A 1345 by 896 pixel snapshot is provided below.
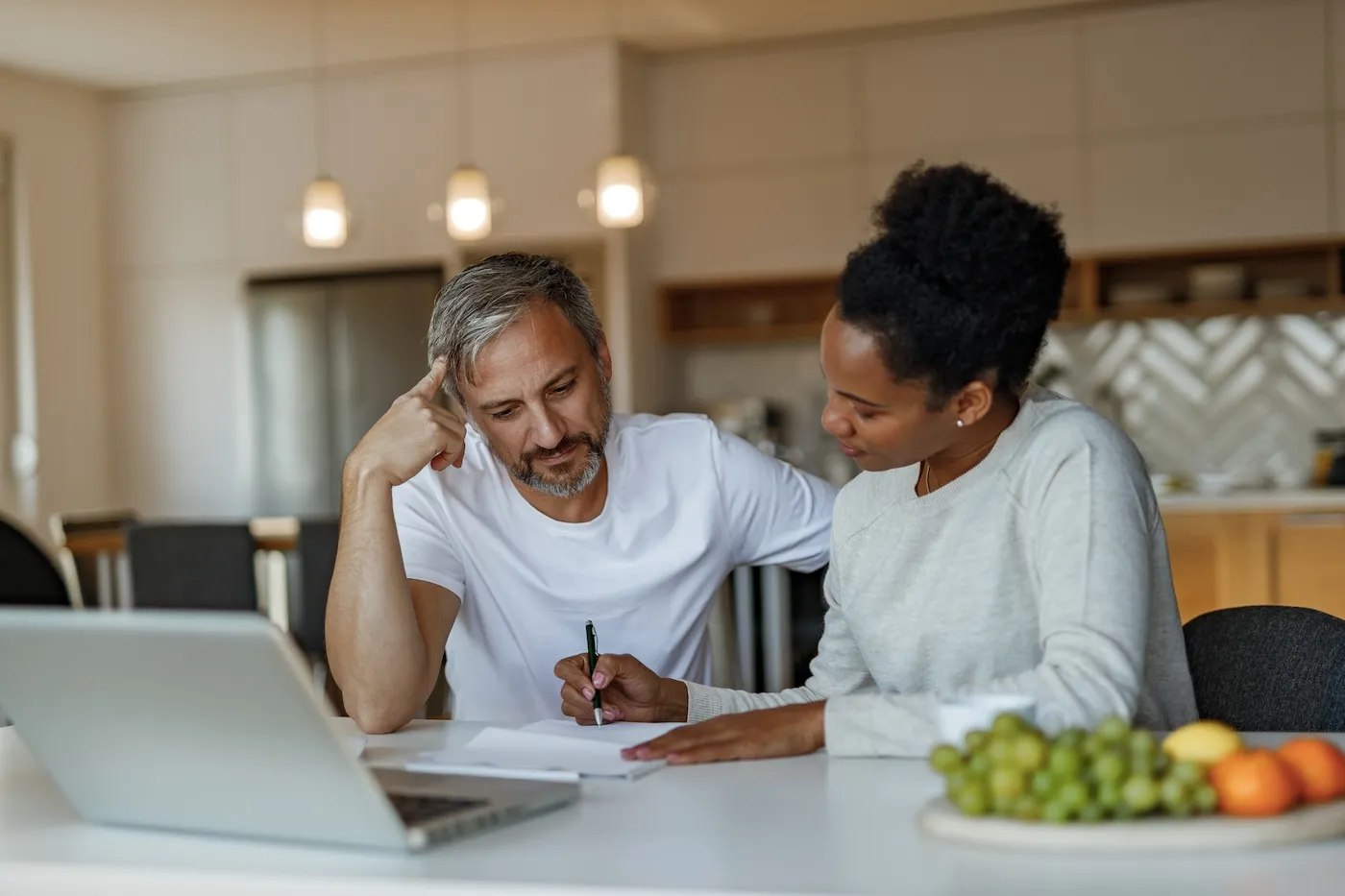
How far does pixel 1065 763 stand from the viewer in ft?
3.56

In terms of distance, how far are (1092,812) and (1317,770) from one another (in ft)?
0.66

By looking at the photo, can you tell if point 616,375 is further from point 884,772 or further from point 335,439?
point 884,772

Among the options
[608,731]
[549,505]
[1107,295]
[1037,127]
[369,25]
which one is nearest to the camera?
[608,731]

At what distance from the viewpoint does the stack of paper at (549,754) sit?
4.60ft

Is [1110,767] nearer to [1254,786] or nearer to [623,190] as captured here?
[1254,786]

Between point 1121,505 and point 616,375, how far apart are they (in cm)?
519

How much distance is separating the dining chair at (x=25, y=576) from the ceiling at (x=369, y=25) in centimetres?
270

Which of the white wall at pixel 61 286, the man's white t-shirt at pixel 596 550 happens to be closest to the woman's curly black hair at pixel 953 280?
the man's white t-shirt at pixel 596 550

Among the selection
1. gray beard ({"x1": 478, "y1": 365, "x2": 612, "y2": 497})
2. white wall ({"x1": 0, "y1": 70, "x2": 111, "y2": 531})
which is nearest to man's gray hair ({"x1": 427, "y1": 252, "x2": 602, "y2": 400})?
gray beard ({"x1": 478, "y1": 365, "x2": 612, "y2": 497})

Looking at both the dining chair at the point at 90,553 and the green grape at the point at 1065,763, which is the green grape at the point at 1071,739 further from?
the dining chair at the point at 90,553

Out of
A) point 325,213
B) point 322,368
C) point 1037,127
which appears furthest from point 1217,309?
point 322,368

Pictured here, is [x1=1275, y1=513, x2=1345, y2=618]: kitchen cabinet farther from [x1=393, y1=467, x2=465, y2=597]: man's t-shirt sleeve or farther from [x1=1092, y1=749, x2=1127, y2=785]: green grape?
[x1=1092, y1=749, x2=1127, y2=785]: green grape

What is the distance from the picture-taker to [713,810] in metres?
1.27

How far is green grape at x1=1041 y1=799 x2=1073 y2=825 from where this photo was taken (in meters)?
1.09
